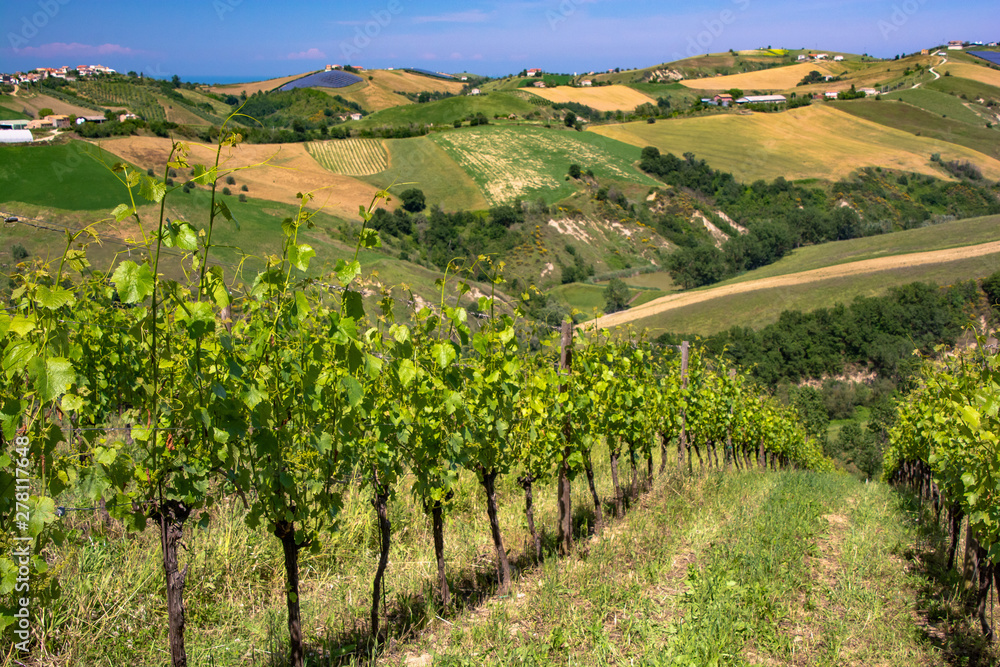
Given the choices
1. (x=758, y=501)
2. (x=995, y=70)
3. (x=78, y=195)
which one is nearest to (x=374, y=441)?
(x=758, y=501)

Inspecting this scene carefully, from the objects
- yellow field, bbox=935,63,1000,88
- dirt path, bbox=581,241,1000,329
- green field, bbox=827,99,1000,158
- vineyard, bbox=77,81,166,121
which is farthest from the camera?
yellow field, bbox=935,63,1000,88

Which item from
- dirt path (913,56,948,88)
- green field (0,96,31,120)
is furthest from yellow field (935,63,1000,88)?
green field (0,96,31,120)

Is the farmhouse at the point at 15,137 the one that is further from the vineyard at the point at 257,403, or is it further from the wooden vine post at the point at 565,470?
the wooden vine post at the point at 565,470

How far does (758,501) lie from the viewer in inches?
309

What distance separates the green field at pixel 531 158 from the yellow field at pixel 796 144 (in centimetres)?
732

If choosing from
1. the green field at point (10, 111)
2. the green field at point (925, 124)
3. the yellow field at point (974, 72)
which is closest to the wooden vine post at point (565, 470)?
the green field at point (10, 111)

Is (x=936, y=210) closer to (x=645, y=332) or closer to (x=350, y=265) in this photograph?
(x=645, y=332)

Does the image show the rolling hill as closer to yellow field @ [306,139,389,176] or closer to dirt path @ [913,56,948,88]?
yellow field @ [306,139,389,176]

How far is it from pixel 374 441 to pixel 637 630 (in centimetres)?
218

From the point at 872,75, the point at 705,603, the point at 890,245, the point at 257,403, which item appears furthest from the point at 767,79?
the point at 257,403

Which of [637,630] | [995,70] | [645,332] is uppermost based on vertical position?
[995,70]

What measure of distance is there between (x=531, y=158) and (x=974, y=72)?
8116 cm

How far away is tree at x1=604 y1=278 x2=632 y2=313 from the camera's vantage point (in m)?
51.7

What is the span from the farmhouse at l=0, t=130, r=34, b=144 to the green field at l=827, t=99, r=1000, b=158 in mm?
98874
